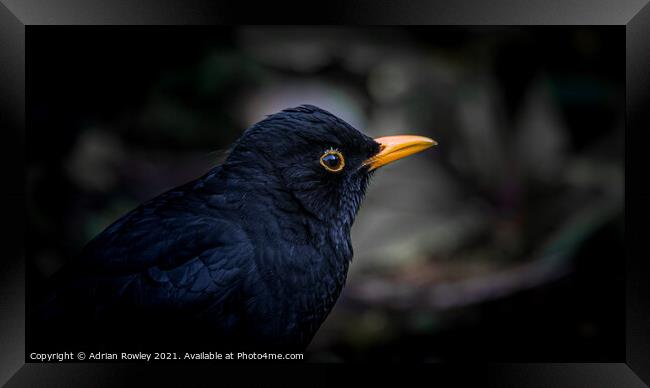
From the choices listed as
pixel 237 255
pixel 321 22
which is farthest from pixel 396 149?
pixel 237 255

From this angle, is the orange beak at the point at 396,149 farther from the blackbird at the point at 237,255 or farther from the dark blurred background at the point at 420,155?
the dark blurred background at the point at 420,155

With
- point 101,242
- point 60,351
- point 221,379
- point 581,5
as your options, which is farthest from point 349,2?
point 60,351

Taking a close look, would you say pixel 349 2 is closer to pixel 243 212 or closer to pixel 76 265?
pixel 243 212

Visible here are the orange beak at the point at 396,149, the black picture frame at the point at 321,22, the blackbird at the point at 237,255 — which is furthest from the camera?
the black picture frame at the point at 321,22

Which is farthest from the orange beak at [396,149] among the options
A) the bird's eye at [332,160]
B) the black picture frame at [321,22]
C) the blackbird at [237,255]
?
the black picture frame at [321,22]

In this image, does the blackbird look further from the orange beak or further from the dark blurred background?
the dark blurred background

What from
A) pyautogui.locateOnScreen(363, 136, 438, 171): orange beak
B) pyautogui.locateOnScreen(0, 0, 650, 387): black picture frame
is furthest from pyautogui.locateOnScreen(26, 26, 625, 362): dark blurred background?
pyautogui.locateOnScreen(363, 136, 438, 171): orange beak

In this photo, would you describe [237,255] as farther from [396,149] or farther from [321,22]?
[321,22]
